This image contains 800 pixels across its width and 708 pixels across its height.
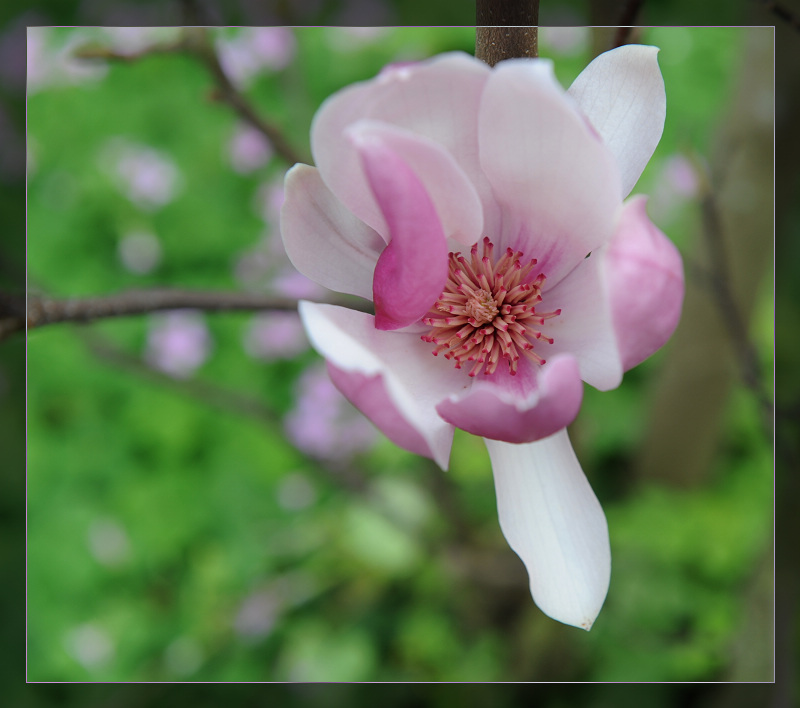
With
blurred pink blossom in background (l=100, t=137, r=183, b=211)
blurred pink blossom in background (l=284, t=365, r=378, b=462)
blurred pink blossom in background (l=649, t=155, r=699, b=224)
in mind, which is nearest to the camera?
blurred pink blossom in background (l=649, t=155, r=699, b=224)

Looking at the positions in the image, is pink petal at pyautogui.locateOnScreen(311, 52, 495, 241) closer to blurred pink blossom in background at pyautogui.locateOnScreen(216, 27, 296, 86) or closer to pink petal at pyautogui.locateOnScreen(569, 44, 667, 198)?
pink petal at pyautogui.locateOnScreen(569, 44, 667, 198)

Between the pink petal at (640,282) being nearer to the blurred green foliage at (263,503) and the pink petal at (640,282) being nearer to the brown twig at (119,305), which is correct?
the brown twig at (119,305)

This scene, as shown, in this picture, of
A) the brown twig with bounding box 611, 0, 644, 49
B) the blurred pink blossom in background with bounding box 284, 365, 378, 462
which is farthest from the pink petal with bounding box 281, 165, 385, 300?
the blurred pink blossom in background with bounding box 284, 365, 378, 462

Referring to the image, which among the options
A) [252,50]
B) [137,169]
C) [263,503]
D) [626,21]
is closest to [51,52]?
[252,50]

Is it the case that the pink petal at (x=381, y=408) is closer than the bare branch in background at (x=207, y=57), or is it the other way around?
the pink petal at (x=381, y=408)

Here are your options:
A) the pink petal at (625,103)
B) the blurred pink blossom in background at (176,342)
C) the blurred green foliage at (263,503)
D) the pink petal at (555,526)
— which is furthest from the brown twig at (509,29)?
the blurred pink blossom in background at (176,342)

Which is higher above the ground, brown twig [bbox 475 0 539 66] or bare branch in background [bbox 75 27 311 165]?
brown twig [bbox 475 0 539 66]
